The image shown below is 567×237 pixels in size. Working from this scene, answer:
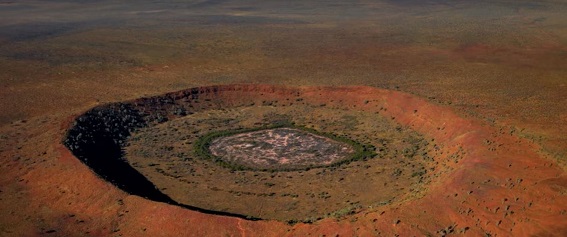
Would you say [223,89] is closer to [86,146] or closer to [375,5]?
[86,146]

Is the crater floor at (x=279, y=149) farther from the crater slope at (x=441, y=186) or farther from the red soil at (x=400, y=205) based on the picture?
the red soil at (x=400, y=205)

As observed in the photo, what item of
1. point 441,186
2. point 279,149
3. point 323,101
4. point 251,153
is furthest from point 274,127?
point 441,186

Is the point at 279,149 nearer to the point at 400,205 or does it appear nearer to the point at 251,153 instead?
the point at 251,153

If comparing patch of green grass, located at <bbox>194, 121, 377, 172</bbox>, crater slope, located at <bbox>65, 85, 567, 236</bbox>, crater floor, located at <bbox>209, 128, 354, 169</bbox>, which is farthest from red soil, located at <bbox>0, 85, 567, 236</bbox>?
crater floor, located at <bbox>209, 128, 354, 169</bbox>

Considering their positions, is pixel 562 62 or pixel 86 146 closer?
pixel 86 146

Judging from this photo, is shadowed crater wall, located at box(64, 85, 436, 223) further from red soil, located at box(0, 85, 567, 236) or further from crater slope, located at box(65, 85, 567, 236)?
red soil, located at box(0, 85, 567, 236)

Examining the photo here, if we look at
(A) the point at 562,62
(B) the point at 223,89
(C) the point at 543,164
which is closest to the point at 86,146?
(B) the point at 223,89
